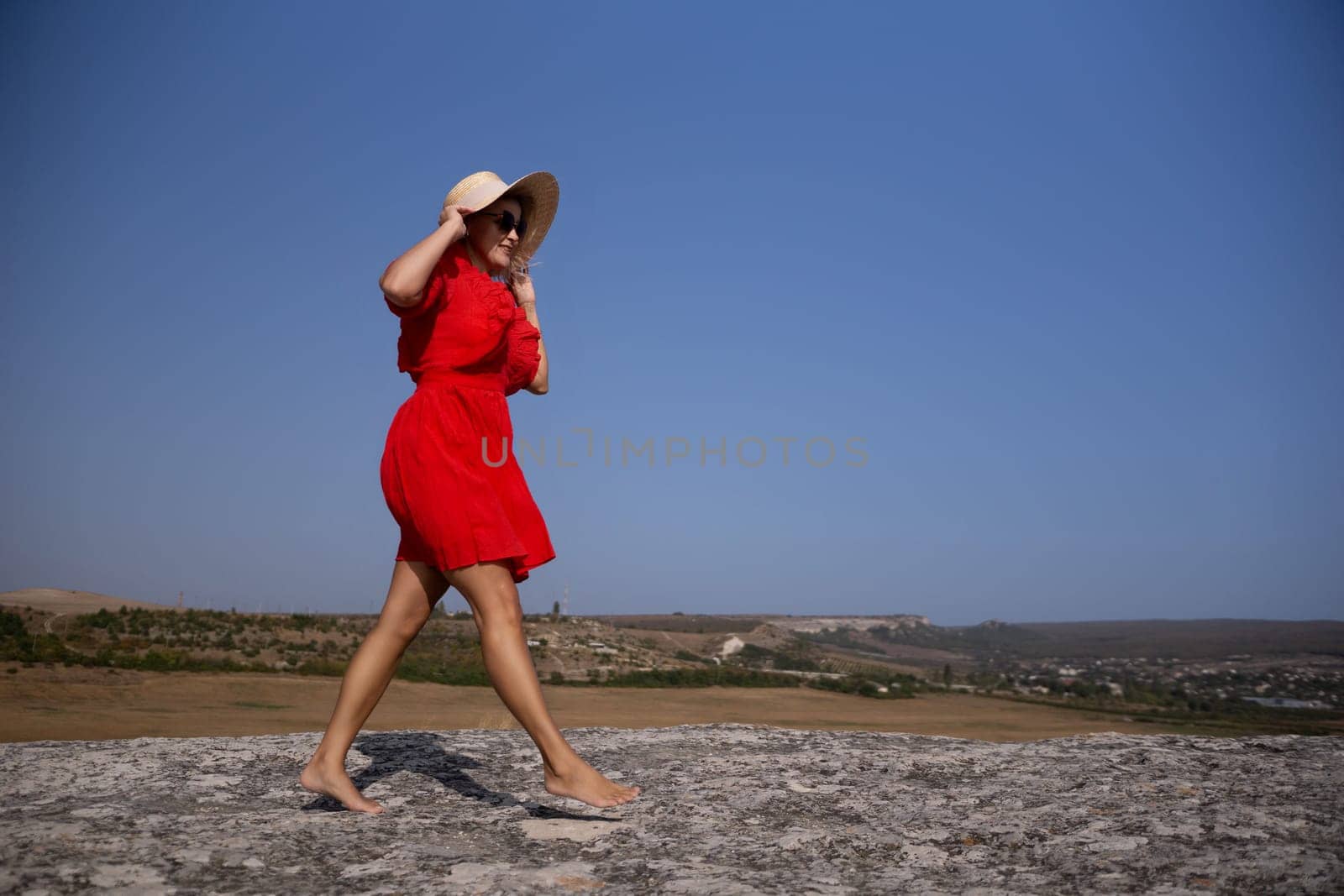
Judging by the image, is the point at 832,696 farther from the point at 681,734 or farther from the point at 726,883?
the point at 726,883

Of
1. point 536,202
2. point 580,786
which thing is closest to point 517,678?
point 580,786

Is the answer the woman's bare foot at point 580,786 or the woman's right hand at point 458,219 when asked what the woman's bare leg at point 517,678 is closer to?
the woman's bare foot at point 580,786

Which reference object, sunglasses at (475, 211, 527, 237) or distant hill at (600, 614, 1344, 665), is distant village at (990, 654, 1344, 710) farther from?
sunglasses at (475, 211, 527, 237)

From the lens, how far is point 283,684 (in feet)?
62.4

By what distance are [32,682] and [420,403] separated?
56.0 ft

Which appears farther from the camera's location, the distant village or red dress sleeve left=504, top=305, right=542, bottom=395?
the distant village

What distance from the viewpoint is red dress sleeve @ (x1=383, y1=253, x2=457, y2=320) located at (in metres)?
3.27

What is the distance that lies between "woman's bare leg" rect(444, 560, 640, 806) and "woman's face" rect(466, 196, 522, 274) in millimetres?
1196

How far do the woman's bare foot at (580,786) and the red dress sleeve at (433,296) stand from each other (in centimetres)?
163

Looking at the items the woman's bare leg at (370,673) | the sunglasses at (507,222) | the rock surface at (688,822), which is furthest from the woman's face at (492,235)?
the rock surface at (688,822)

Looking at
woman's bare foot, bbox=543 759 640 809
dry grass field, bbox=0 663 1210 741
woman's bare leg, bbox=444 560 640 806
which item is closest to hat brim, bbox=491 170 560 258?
woman's bare leg, bbox=444 560 640 806

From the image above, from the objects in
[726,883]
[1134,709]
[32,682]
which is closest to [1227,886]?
[726,883]

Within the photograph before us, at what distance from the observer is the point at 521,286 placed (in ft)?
12.5

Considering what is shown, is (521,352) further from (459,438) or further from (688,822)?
(688,822)
